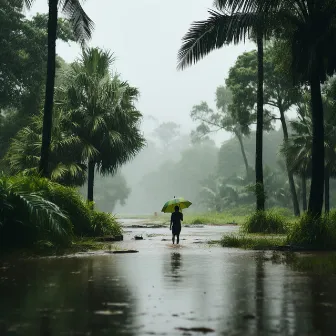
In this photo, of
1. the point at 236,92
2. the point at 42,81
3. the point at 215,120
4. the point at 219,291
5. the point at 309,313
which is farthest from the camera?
the point at 215,120

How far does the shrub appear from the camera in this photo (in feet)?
83.5

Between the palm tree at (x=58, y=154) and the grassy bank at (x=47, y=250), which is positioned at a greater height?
the palm tree at (x=58, y=154)

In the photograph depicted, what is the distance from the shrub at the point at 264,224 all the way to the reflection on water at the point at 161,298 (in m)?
12.2

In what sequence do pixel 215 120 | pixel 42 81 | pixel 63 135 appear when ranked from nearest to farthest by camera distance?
pixel 63 135
pixel 42 81
pixel 215 120

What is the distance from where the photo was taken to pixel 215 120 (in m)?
86.4

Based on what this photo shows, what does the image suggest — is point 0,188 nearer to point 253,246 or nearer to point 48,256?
point 48,256

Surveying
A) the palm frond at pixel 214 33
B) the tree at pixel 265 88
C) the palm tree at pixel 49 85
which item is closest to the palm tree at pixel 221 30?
the palm frond at pixel 214 33

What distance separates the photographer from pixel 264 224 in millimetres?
25484

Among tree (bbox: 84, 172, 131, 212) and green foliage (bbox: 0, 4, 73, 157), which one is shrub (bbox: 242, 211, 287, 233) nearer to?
green foliage (bbox: 0, 4, 73, 157)

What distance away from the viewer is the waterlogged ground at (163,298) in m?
6.27

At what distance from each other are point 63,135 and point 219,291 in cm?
2169

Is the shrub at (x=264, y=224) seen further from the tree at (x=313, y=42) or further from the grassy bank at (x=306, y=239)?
the tree at (x=313, y=42)

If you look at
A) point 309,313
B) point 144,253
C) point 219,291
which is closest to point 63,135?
point 144,253

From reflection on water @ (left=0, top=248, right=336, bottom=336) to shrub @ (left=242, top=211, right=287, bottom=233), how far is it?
12.2m
